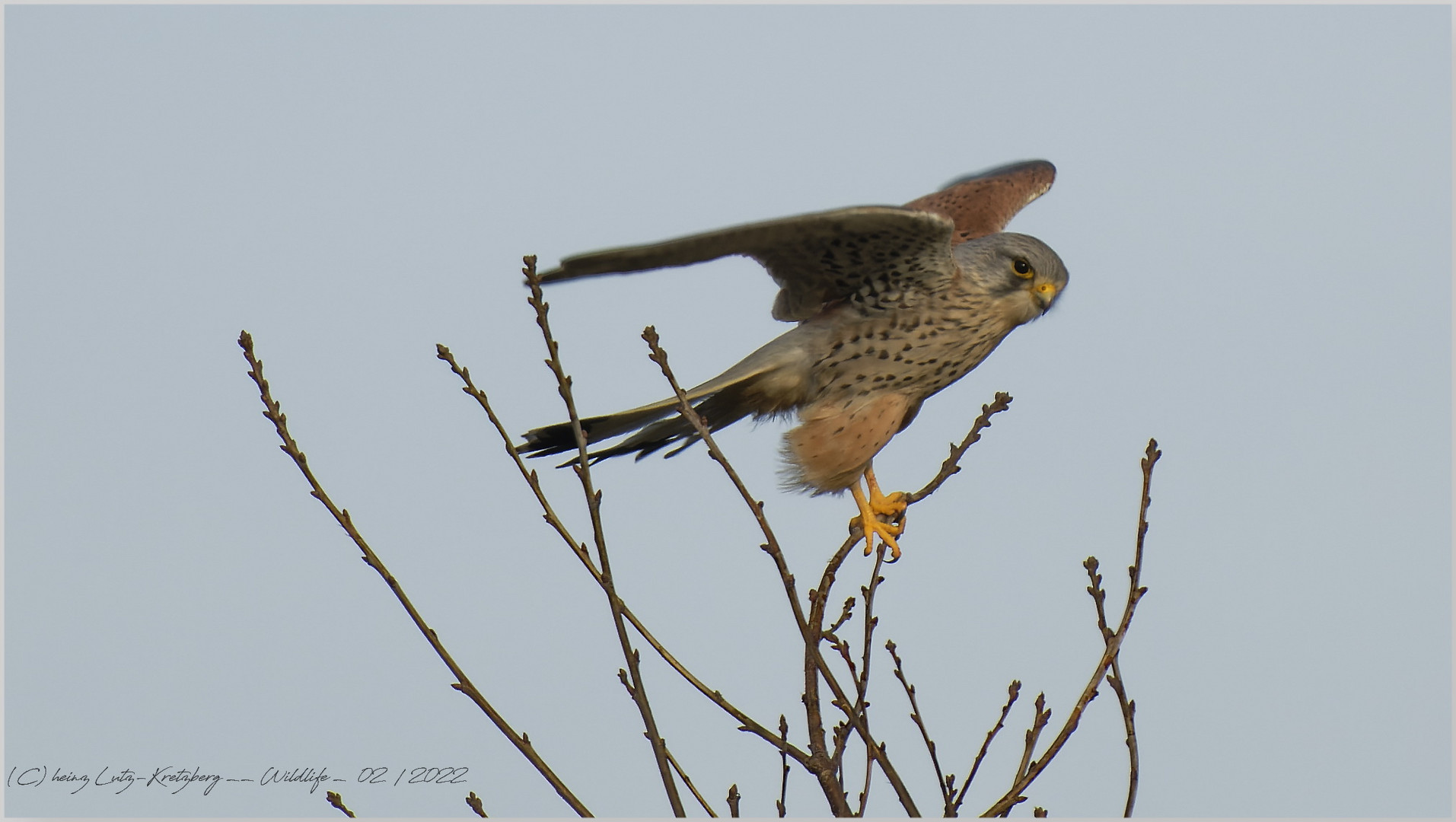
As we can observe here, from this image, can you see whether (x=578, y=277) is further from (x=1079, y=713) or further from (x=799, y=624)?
(x=1079, y=713)

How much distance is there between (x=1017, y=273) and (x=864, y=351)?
0.40 m

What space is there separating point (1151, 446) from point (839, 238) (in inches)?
30.8

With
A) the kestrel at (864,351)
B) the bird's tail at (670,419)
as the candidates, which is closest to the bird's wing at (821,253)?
the kestrel at (864,351)

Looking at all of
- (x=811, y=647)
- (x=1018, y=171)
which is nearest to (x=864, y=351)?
(x=811, y=647)

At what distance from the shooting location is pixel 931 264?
2707 mm

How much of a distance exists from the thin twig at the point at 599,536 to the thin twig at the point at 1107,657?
0.55 meters

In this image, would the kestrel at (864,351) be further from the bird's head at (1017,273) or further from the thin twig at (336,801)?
the thin twig at (336,801)

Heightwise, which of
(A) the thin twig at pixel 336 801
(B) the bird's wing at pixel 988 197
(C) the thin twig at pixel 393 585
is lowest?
(A) the thin twig at pixel 336 801

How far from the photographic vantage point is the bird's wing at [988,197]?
344 cm

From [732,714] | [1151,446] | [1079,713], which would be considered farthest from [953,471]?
[732,714]

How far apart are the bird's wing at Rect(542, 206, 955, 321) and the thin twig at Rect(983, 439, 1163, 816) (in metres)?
0.70

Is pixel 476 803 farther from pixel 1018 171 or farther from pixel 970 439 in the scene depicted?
pixel 1018 171

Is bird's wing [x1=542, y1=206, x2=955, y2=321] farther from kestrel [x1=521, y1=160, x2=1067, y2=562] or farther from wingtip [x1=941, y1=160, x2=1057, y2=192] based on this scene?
wingtip [x1=941, y1=160, x2=1057, y2=192]

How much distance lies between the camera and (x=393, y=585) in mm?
1881
